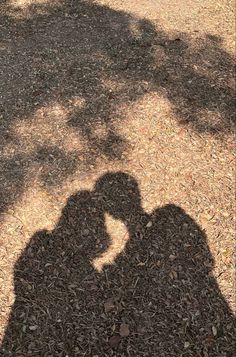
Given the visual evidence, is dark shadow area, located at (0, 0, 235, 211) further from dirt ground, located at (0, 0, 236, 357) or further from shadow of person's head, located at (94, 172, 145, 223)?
shadow of person's head, located at (94, 172, 145, 223)

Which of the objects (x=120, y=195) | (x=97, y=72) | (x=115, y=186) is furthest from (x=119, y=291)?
(x=97, y=72)

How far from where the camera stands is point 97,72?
7.26 meters

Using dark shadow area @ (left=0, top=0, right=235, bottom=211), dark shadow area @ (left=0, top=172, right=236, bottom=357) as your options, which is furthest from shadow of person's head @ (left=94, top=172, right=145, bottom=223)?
dark shadow area @ (left=0, top=0, right=235, bottom=211)

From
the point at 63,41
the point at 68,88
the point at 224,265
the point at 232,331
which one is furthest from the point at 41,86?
the point at 232,331

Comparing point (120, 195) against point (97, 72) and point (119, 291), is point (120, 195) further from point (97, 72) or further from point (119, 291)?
point (97, 72)

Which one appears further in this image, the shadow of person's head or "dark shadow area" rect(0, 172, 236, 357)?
the shadow of person's head

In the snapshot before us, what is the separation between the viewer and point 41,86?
6.91 metres

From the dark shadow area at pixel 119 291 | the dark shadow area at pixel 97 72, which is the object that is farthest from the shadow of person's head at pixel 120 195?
the dark shadow area at pixel 97 72

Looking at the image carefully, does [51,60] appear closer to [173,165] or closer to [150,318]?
[173,165]

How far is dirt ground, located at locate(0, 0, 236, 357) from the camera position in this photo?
446cm

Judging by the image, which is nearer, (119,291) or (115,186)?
(119,291)

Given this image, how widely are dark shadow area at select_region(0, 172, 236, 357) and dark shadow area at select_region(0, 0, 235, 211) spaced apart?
2.66 ft

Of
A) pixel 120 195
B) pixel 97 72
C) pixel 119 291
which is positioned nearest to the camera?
pixel 119 291

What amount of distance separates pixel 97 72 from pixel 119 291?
3811 millimetres
